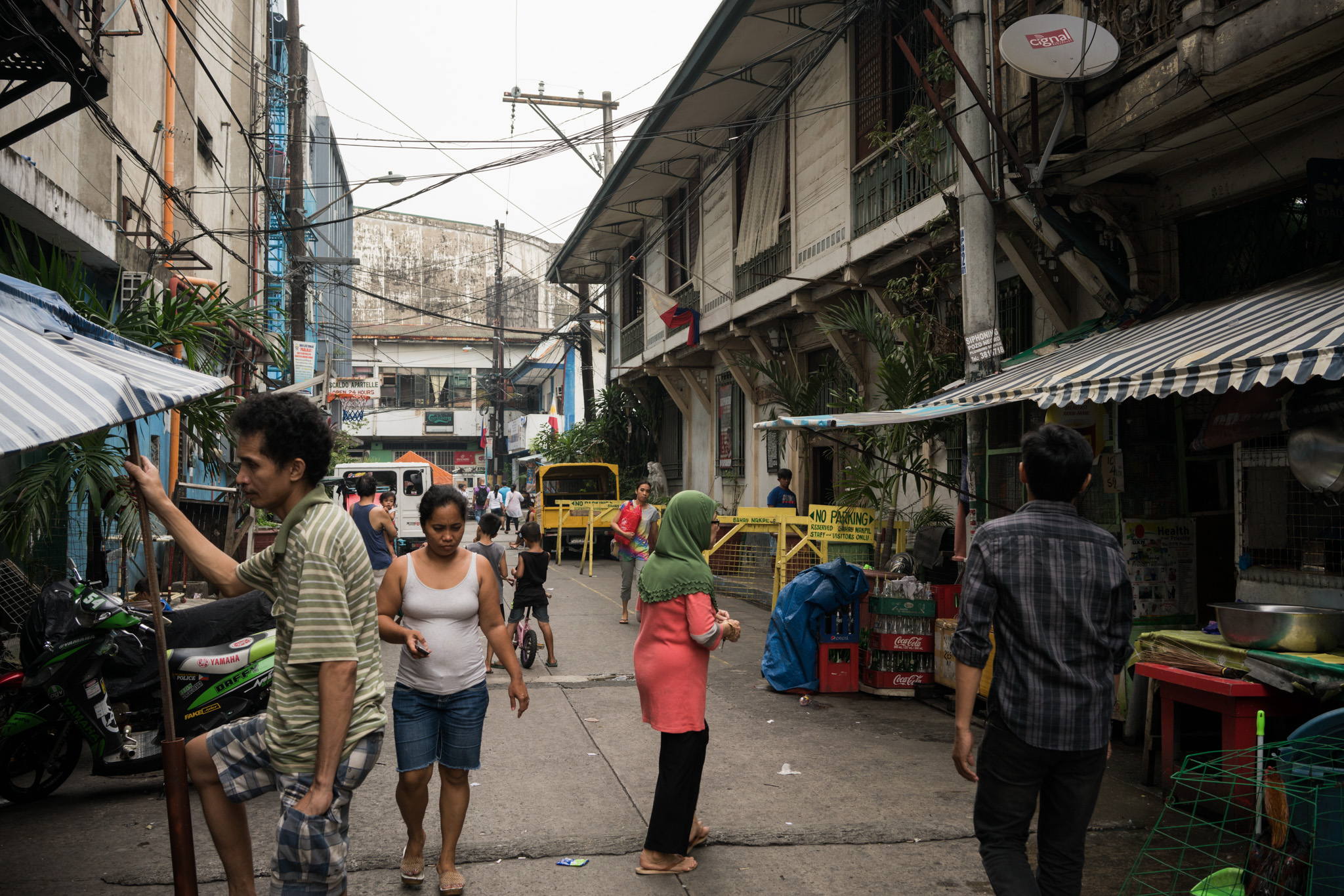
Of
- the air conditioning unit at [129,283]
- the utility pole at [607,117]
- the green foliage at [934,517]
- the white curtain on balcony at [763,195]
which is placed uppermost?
the utility pole at [607,117]

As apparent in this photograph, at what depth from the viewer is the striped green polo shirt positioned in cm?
289

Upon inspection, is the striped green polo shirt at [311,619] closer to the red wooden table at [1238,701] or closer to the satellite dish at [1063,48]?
the red wooden table at [1238,701]

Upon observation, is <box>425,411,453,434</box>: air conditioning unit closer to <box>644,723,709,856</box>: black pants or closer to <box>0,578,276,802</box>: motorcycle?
<box>0,578,276,802</box>: motorcycle

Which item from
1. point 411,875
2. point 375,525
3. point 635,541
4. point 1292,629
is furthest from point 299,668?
point 635,541

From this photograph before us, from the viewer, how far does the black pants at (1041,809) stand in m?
3.26

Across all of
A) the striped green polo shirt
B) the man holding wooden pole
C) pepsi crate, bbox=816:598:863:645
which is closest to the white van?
pepsi crate, bbox=816:598:863:645

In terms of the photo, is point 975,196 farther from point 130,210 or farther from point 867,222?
point 130,210

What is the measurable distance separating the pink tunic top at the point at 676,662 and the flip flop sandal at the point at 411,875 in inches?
46.7

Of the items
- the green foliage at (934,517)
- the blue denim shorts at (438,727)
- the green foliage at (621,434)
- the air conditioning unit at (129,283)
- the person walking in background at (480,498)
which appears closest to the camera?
the blue denim shorts at (438,727)

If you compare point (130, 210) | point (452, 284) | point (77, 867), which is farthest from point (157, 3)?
point (452, 284)

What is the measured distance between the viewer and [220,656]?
230 inches

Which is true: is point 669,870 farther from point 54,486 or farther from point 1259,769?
point 54,486

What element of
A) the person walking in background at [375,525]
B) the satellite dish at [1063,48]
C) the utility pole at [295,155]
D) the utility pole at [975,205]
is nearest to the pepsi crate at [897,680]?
the utility pole at [975,205]

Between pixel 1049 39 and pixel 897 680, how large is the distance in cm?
508
